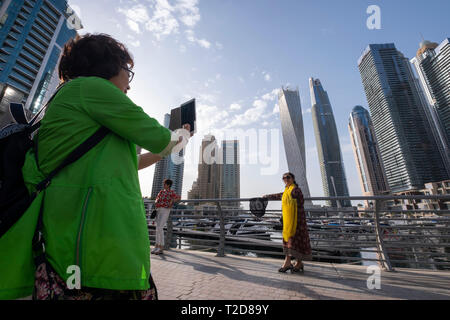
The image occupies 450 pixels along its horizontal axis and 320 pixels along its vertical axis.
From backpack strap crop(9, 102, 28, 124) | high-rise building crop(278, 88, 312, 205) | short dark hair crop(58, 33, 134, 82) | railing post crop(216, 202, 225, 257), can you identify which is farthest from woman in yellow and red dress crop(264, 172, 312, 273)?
high-rise building crop(278, 88, 312, 205)

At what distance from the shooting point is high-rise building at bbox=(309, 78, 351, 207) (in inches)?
4144

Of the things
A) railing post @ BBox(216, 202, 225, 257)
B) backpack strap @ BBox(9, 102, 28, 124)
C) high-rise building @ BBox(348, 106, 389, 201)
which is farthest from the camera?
high-rise building @ BBox(348, 106, 389, 201)

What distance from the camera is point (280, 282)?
2891mm

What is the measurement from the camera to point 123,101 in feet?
2.47

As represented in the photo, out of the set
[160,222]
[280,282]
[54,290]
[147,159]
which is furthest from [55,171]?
[160,222]

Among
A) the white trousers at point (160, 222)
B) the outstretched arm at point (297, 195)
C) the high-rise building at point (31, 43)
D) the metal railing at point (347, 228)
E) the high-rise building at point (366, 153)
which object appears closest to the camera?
the metal railing at point (347, 228)

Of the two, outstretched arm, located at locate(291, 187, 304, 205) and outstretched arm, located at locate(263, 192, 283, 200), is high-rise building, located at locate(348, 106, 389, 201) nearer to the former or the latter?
outstretched arm, located at locate(263, 192, 283, 200)

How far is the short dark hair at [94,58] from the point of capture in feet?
3.07

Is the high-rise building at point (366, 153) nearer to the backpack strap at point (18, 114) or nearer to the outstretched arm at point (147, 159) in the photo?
the outstretched arm at point (147, 159)

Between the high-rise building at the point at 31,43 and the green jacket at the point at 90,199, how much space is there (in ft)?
198

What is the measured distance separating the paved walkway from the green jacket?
2.09 metres

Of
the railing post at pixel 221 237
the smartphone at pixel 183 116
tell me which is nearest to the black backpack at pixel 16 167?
the smartphone at pixel 183 116

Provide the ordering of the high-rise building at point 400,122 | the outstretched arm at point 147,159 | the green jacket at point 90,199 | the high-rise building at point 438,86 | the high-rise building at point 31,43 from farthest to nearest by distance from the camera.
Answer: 1. the high-rise building at point 400,122
2. the high-rise building at point 438,86
3. the high-rise building at point 31,43
4. the outstretched arm at point 147,159
5. the green jacket at point 90,199
